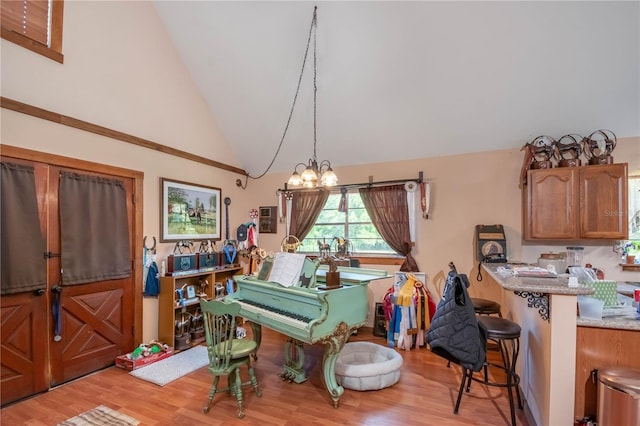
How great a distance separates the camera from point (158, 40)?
3.74 m

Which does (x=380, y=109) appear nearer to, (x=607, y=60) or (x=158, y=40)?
(x=607, y=60)

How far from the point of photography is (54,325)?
2838 millimetres

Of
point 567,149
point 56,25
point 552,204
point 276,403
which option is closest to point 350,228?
point 552,204

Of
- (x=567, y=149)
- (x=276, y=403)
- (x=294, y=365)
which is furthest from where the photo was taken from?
(x=567, y=149)

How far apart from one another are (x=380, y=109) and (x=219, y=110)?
7.92ft

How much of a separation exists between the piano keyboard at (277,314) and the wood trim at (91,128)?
229 centimetres

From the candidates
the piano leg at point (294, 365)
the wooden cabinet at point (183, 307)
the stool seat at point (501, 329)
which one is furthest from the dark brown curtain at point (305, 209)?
the stool seat at point (501, 329)

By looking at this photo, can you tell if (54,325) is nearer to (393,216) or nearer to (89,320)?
(89,320)

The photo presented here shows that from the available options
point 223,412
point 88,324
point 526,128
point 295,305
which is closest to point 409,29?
point 526,128

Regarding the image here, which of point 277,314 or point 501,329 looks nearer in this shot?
point 501,329

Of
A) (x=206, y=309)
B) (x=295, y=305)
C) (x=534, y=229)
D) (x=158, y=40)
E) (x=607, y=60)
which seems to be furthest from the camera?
(x=158, y=40)

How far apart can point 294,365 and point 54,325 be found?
2.30 metres

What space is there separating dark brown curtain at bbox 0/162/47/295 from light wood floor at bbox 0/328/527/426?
1050mm

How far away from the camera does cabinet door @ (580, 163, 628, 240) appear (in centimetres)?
314
